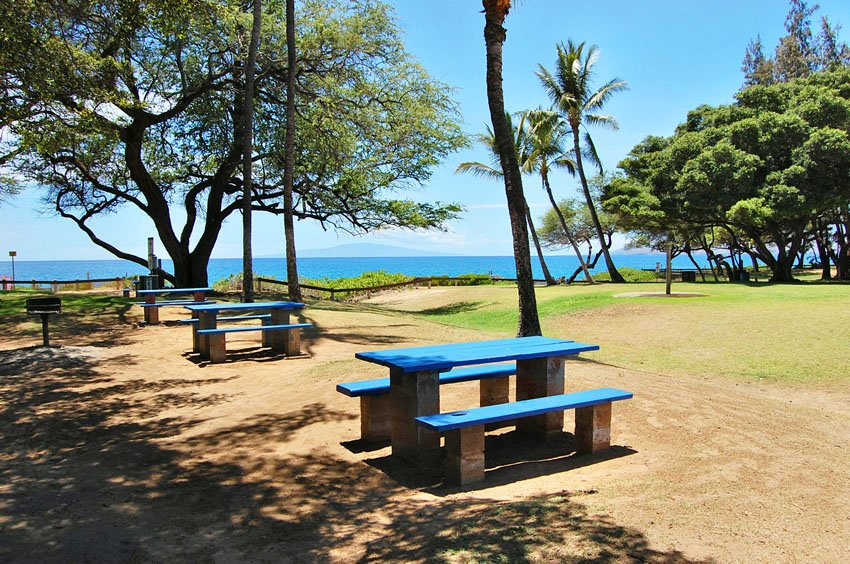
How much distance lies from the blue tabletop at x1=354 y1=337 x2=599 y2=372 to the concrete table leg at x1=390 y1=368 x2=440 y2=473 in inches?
5.7

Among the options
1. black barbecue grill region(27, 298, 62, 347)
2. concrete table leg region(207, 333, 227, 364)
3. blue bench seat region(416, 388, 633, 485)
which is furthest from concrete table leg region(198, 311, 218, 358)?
blue bench seat region(416, 388, 633, 485)

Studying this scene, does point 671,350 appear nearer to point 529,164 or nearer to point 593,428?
point 593,428

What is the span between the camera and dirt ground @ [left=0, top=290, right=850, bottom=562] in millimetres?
3307

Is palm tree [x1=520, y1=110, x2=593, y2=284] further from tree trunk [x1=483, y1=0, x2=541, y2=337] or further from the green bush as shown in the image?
tree trunk [x1=483, y1=0, x2=541, y2=337]

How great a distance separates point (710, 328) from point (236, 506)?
500 inches

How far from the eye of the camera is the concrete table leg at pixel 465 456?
451cm

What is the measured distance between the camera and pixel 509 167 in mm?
10570

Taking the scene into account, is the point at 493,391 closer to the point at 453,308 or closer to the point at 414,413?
the point at 414,413

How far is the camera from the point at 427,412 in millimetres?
4875

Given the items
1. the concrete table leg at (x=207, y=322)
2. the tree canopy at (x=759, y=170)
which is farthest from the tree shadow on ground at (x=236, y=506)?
the tree canopy at (x=759, y=170)

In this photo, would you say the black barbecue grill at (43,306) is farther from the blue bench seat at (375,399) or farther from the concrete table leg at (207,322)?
the blue bench seat at (375,399)

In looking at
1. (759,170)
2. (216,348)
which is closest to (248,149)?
(216,348)

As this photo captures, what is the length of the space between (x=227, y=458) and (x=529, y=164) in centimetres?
2849

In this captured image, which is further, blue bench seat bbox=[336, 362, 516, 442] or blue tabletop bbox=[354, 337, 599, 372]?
blue bench seat bbox=[336, 362, 516, 442]
